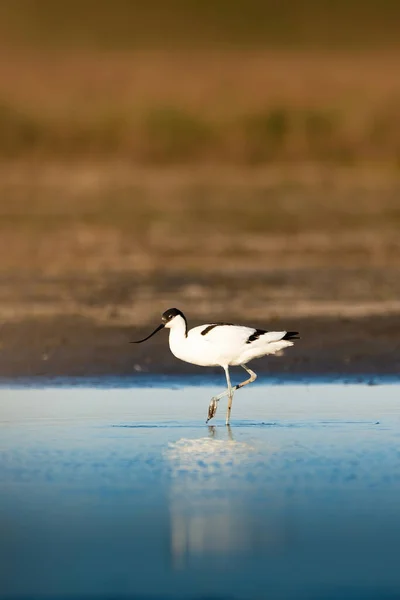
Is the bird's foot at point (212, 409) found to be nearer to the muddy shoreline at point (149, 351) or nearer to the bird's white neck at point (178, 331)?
the bird's white neck at point (178, 331)

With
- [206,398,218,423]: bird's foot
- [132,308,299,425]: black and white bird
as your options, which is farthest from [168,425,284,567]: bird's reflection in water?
[132,308,299,425]: black and white bird

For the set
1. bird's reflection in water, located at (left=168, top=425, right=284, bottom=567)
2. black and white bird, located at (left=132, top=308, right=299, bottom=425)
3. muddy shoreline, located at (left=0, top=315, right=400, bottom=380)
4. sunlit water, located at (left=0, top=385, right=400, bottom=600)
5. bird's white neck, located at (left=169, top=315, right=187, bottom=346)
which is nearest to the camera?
sunlit water, located at (left=0, top=385, right=400, bottom=600)

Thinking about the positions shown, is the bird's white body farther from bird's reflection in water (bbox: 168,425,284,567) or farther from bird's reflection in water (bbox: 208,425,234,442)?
bird's reflection in water (bbox: 168,425,284,567)

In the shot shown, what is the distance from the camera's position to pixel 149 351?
53.4 ft

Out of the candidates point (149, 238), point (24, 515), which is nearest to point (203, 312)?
point (149, 238)

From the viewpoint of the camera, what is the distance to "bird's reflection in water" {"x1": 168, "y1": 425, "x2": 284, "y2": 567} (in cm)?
668

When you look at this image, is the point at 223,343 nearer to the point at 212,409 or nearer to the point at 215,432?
the point at 212,409

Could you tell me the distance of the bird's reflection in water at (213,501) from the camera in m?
6.68

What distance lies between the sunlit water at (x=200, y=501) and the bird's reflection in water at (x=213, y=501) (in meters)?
0.01

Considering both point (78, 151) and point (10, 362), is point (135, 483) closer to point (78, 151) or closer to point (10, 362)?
point (10, 362)

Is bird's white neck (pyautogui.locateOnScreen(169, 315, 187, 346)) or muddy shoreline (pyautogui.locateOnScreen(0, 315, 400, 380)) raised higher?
muddy shoreline (pyautogui.locateOnScreen(0, 315, 400, 380))

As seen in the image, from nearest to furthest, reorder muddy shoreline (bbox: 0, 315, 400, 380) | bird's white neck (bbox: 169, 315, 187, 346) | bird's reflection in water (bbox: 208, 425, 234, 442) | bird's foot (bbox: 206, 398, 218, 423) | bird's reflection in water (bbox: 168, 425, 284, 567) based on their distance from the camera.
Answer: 1. bird's reflection in water (bbox: 168, 425, 284, 567)
2. bird's reflection in water (bbox: 208, 425, 234, 442)
3. bird's foot (bbox: 206, 398, 218, 423)
4. bird's white neck (bbox: 169, 315, 187, 346)
5. muddy shoreline (bbox: 0, 315, 400, 380)

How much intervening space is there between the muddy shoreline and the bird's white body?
263cm

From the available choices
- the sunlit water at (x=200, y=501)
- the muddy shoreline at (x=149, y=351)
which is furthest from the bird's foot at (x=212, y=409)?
the muddy shoreline at (x=149, y=351)
